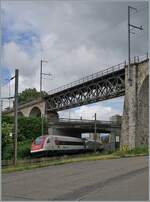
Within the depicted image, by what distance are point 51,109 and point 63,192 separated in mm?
72073

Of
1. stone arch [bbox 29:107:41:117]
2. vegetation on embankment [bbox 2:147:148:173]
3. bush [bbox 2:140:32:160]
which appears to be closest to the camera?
vegetation on embankment [bbox 2:147:148:173]

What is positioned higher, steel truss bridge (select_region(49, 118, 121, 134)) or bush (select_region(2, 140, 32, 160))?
steel truss bridge (select_region(49, 118, 121, 134))

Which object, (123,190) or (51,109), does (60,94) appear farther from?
(123,190)

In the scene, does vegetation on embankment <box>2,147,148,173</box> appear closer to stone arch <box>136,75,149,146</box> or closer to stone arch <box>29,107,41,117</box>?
stone arch <box>136,75,149,146</box>

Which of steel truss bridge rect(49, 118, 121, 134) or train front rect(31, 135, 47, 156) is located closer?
train front rect(31, 135, 47, 156)

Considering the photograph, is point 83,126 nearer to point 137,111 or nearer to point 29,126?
point 29,126

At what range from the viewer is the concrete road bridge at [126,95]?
5500 centimetres

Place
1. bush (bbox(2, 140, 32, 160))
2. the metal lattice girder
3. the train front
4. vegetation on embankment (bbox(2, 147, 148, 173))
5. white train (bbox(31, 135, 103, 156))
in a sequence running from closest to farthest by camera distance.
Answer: vegetation on embankment (bbox(2, 147, 148, 173)) < the train front < white train (bbox(31, 135, 103, 156)) < bush (bbox(2, 140, 32, 160)) < the metal lattice girder

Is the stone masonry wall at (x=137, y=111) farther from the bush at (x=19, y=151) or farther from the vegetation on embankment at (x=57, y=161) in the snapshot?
the bush at (x=19, y=151)

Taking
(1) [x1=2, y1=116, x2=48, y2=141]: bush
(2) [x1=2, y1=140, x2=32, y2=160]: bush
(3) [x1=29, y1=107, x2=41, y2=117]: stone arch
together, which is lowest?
(2) [x1=2, y1=140, x2=32, y2=160]: bush

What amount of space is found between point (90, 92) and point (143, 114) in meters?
19.9

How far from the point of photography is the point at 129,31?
5641 cm

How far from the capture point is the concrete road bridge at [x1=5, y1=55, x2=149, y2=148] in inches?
Result: 2165

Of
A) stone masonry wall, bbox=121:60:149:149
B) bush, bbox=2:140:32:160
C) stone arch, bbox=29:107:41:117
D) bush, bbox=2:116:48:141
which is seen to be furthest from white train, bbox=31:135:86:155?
stone arch, bbox=29:107:41:117
